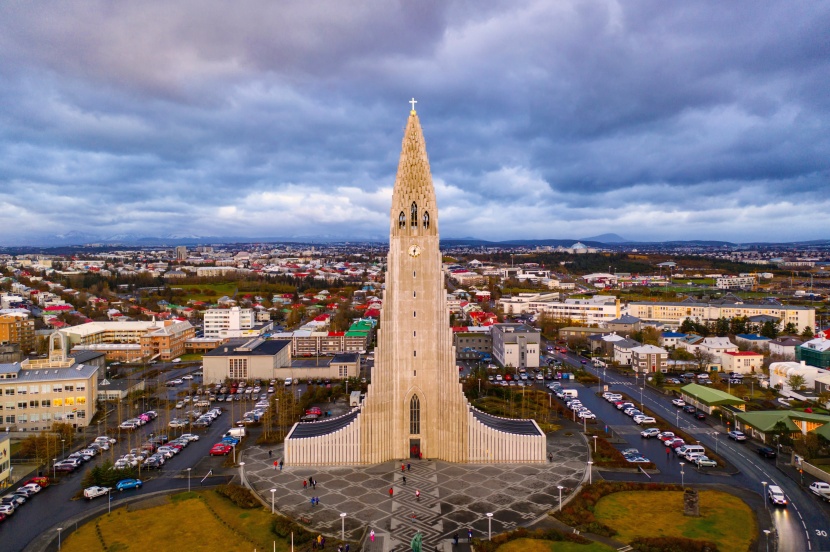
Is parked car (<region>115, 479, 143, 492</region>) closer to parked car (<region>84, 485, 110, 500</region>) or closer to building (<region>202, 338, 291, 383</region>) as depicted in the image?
parked car (<region>84, 485, 110, 500</region>)

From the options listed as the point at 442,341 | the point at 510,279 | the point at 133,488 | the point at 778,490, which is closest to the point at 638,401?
the point at 778,490

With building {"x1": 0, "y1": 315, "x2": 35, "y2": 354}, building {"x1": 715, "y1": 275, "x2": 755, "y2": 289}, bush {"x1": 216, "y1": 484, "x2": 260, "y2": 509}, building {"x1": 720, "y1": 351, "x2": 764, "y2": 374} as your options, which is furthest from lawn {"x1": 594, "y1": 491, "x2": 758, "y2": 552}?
building {"x1": 715, "y1": 275, "x2": 755, "y2": 289}

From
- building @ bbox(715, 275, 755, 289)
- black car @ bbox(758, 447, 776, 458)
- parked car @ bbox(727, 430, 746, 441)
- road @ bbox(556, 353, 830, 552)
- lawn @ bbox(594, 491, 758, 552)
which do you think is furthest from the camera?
building @ bbox(715, 275, 755, 289)

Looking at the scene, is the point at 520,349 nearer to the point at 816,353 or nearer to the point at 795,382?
the point at 795,382

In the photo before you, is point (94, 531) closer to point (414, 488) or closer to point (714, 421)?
point (414, 488)

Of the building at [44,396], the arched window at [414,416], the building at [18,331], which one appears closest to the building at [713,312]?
the arched window at [414,416]

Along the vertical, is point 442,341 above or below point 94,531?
above
